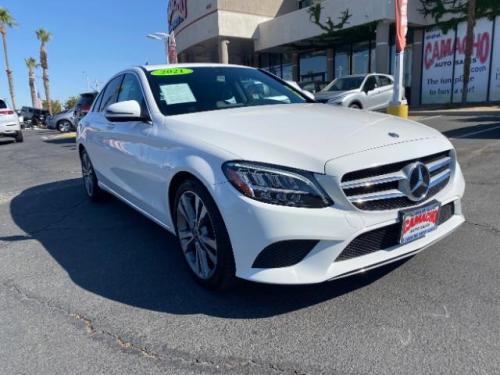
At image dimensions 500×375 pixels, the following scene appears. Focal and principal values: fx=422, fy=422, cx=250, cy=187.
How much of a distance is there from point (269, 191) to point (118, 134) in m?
2.25

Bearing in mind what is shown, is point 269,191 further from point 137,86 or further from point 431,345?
point 137,86

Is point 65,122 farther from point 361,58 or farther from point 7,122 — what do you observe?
point 361,58

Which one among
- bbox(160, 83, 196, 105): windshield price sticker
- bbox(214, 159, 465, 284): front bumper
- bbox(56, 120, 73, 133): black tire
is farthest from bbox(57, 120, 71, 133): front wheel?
bbox(214, 159, 465, 284): front bumper

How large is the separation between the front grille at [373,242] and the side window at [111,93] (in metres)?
3.26

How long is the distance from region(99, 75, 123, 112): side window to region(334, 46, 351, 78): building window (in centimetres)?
2098

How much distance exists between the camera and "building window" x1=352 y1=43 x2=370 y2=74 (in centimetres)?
2275

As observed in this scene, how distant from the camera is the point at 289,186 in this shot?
230 centimetres

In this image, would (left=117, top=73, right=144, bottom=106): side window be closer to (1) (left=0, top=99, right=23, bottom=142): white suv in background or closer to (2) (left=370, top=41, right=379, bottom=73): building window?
(1) (left=0, top=99, right=23, bottom=142): white suv in background

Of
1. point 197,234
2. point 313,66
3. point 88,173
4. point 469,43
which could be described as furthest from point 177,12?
point 197,234

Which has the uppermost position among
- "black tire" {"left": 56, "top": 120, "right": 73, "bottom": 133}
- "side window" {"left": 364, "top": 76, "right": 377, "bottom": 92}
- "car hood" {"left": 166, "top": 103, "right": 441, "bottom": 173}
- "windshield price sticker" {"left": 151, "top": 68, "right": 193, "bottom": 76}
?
"side window" {"left": 364, "top": 76, "right": 377, "bottom": 92}

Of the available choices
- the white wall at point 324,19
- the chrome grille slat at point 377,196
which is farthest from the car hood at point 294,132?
the white wall at point 324,19

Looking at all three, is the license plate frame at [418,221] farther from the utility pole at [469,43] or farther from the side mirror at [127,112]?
the utility pole at [469,43]

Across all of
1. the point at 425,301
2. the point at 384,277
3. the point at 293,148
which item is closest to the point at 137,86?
the point at 293,148

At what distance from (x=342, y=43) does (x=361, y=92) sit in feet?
37.0
